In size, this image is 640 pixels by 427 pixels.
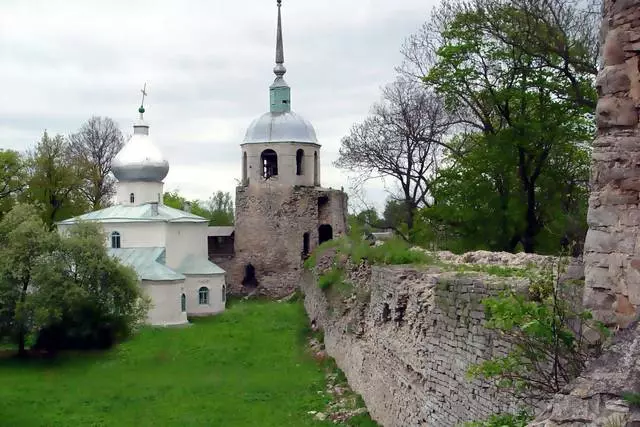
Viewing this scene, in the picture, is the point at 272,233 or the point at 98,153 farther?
the point at 98,153

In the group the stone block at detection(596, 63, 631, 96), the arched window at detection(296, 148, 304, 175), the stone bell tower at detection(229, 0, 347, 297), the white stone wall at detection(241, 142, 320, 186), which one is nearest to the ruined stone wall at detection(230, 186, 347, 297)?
the stone bell tower at detection(229, 0, 347, 297)

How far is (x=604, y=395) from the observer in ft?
12.5

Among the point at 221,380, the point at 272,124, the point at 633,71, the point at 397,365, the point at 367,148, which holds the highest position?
the point at 272,124

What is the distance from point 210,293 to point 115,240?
4.44m

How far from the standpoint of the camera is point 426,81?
21297 millimetres

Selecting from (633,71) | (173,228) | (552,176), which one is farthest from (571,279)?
(173,228)

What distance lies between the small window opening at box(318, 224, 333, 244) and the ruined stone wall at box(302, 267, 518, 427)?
67.2 feet

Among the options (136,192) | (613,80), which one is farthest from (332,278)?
(136,192)

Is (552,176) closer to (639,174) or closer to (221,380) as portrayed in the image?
(221,380)

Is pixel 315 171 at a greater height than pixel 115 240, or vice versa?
pixel 315 171

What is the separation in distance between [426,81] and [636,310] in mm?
16629

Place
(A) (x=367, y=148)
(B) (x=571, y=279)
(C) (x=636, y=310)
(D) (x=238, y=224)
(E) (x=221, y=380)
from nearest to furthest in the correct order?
(C) (x=636, y=310) → (B) (x=571, y=279) → (E) (x=221, y=380) → (A) (x=367, y=148) → (D) (x=238, y=224)

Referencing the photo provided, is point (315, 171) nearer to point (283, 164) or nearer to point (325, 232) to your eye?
point (283, 164)

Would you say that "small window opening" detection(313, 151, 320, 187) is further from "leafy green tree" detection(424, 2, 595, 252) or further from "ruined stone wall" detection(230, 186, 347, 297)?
"leafy green tree" detection(424, 2, 595, 252)
